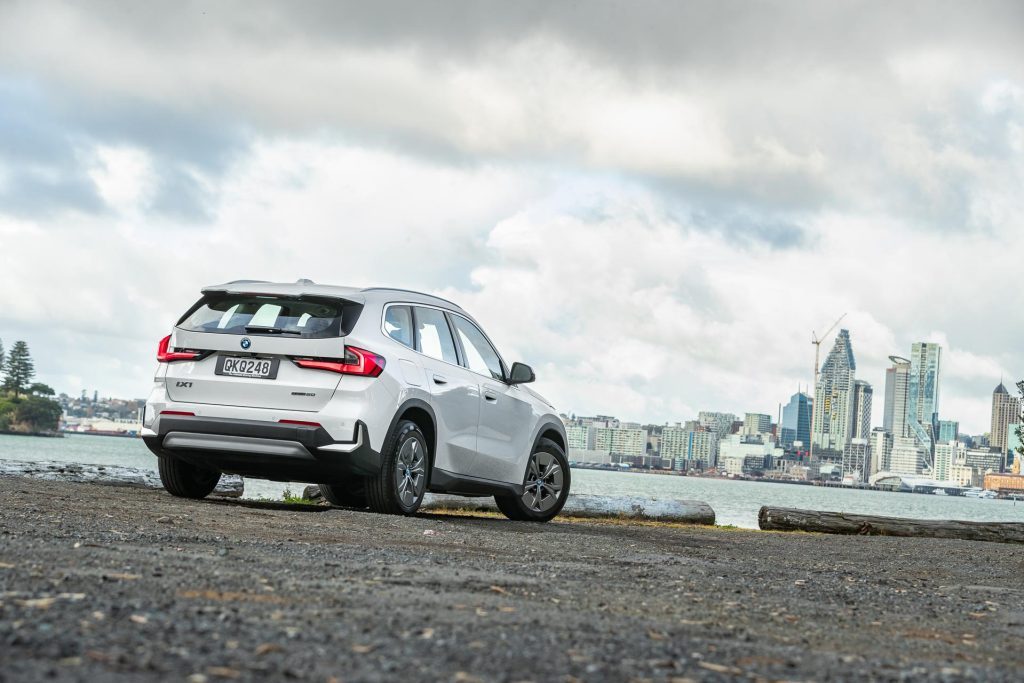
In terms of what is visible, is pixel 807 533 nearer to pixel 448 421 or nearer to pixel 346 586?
pixel 448 421

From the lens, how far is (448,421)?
10.3 metres

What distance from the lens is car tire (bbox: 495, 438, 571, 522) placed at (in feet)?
38.8

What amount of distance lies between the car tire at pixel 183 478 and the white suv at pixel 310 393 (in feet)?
0.06

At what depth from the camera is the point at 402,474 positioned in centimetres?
976

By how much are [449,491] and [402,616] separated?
6165mm

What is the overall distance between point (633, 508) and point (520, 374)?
218 inches

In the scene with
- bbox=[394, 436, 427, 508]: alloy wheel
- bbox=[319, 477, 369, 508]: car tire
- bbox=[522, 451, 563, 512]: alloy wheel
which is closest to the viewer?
bbox=[394, 436, 427, 508]: alloy wheel

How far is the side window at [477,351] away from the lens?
10898 millimetres

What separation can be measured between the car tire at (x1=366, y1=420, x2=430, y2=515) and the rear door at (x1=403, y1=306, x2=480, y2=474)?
0.79 feet

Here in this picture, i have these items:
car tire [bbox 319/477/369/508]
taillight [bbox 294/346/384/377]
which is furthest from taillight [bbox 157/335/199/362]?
car tire [bbox 319/477/369/508]

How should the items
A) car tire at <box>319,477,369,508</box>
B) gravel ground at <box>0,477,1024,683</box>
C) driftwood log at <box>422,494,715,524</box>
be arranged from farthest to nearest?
driftwood log at <box>422,494,715,524</box> < car tire at <box>319,477,369,508</box> < gravel ground at <box>0,477,1024,683</box>

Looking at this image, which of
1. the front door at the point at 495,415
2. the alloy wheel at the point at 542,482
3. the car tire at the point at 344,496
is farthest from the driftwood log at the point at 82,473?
the front door at the point at 495,415

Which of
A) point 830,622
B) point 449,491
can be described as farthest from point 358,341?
point 830,622

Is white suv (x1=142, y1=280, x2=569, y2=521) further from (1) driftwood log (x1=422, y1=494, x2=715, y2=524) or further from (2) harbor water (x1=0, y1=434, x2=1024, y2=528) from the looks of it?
(2) harbor water (x1=0, y1=434, x2=1024, y2=528)
